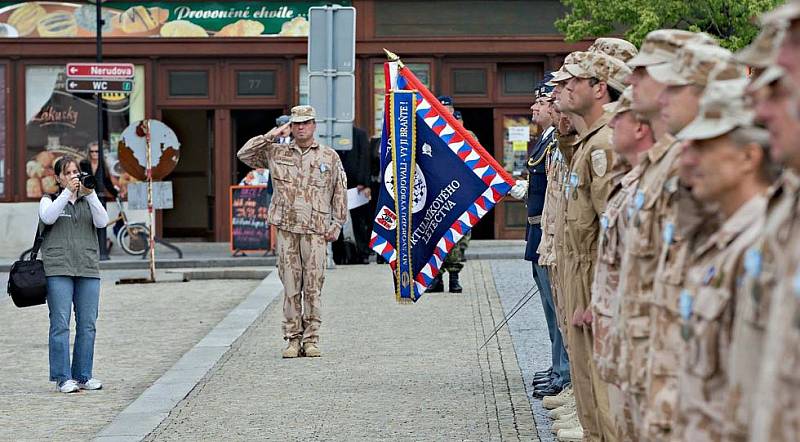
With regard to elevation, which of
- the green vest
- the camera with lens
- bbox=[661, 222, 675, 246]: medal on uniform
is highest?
the camera with lens

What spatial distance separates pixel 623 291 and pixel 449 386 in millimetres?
5715

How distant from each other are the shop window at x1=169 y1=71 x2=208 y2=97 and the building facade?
0.7 inches

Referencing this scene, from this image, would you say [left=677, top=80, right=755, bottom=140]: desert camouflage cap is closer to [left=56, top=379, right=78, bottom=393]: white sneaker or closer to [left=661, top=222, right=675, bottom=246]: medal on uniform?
[left=661, top=222, right=675, bottom=246]: medal on uniform

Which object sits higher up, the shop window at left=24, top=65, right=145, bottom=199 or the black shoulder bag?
the shop window at left=24, top=65, right=145, bottom=199

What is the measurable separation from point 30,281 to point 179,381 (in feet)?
4.04

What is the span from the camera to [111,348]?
45.0 feet

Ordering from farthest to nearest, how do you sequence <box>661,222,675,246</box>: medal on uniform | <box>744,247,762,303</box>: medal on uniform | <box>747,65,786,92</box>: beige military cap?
<box>661,222,675,246</box>: medal on uniform, <box>744,247,762,303</box>: medal on uniform, <box>747,65,786,92</box>: beige military cap

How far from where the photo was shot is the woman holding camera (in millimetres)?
10914

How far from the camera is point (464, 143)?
12.1 meters

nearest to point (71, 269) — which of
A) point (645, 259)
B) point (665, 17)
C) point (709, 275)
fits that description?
point (645, 259)

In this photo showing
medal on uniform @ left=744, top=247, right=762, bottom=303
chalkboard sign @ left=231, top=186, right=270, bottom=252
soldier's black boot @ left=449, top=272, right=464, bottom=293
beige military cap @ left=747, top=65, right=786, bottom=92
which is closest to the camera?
beige military cap @ left=747, top=65, right=786, bottom=92

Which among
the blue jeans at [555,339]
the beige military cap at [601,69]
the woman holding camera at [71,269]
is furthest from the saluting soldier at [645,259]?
the woman holding camera at [71,269]

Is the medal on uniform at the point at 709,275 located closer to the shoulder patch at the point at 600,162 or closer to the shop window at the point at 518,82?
the shoulder patch at the point at 600,162

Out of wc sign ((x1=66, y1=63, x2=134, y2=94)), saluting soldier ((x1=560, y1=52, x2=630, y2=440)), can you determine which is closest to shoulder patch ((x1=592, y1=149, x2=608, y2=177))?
saluting soldier ((x1=560, y1=52, x2=630, y2=440))
